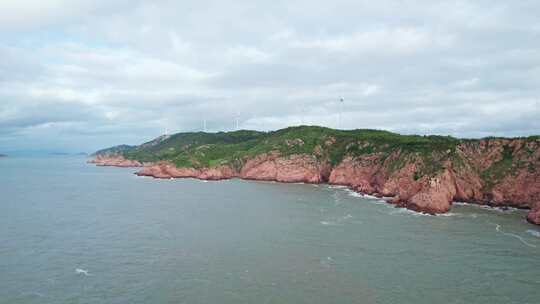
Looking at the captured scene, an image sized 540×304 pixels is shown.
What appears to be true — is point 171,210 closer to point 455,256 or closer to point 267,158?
point 455,256

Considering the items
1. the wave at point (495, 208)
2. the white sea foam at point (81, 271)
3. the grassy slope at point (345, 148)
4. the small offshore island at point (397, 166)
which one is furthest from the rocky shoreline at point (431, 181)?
the white sea foam at point (81, 271)

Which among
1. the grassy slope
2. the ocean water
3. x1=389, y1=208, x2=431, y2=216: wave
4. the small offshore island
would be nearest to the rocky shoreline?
the small offshore island

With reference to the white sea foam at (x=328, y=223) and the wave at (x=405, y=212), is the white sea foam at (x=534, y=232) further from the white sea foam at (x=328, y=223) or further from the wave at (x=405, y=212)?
the white sea foam at (x=328, y=223)

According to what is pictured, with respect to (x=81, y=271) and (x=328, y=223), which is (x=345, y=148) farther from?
(x=81, y=271)

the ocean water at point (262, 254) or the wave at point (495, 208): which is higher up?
the wave at point (495, 208)

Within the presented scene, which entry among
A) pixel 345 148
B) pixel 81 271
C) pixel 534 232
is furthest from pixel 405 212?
pixel 345 148
